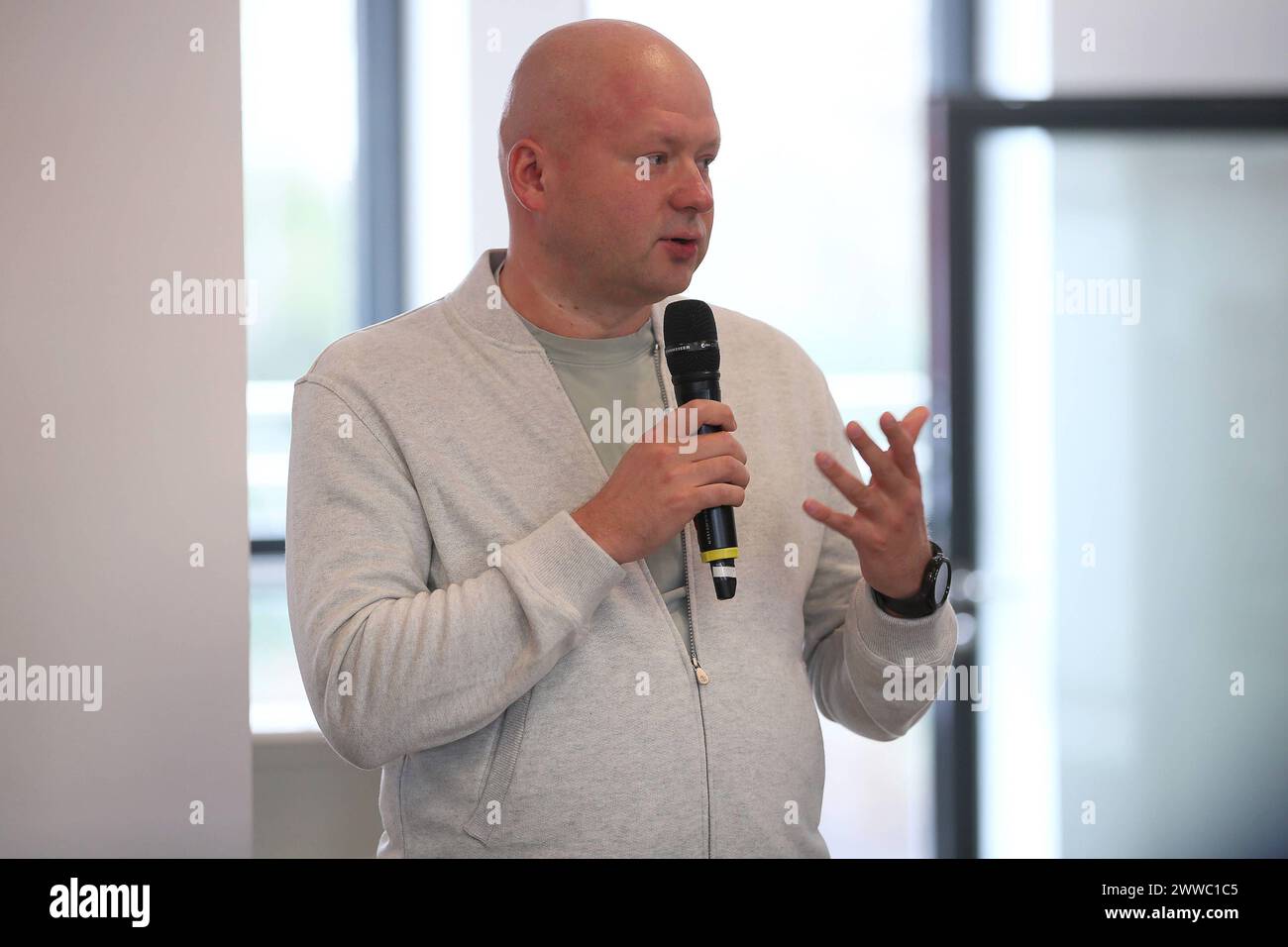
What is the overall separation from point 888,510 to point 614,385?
37 cm

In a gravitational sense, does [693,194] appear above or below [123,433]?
above

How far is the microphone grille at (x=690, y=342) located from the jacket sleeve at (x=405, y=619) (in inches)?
8.5

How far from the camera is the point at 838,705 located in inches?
56.3

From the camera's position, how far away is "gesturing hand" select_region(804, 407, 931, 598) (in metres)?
1.17

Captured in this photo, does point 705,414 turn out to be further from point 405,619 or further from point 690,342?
point 405,619

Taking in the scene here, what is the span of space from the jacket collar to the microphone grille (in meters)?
0.10

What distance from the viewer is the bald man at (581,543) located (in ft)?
3.59

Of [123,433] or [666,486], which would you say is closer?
[666,486]

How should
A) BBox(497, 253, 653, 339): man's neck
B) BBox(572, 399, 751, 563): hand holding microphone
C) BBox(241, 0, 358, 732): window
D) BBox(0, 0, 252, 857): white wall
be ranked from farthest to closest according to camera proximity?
1. BBox(241, 0, 358, 732): window
2. BBox(0, 0, 252, 857): white wall
3. BBox(497, 253, 653, 339): man's neck
4. BBox(572, 399, 751, 563): hand holding microphone

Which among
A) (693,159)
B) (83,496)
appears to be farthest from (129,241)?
(693,159)

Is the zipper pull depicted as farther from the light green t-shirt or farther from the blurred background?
the blurred background

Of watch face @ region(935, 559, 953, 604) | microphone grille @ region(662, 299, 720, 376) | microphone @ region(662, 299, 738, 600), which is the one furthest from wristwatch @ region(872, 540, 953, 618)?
microphone grille @ region(662, 299, 720, 376)

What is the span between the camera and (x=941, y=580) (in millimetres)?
1241

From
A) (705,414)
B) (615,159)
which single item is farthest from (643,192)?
(705,414)
